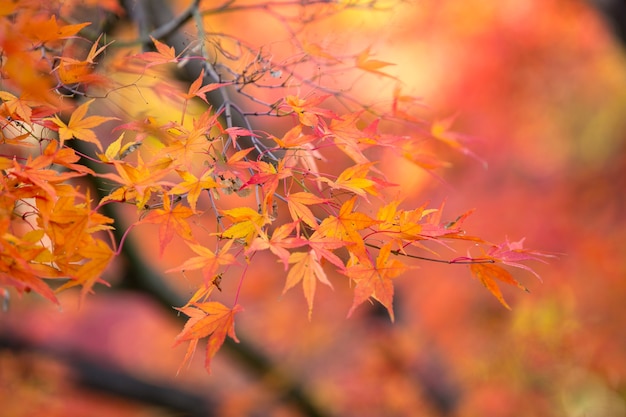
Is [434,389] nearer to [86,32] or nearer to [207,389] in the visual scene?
[207,389]

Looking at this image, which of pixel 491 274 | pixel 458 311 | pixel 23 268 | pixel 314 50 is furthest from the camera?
pixel 458 311

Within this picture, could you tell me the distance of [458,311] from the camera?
4.62m

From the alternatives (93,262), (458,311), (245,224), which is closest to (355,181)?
(245,224)

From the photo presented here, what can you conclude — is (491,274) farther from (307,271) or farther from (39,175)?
(39,175)

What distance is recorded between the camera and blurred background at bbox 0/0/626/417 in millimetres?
3451

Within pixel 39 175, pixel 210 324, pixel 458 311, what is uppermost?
pixel 39 175

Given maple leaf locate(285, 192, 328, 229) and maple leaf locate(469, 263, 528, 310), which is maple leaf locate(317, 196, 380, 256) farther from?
maple leaf locate(469, 263, 528, 310)

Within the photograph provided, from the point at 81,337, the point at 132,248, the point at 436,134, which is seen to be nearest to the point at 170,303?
the point at 132,248

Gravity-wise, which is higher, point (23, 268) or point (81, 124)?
point (81, 124)

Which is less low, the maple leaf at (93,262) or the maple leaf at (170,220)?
the maple leaf at (170,220)

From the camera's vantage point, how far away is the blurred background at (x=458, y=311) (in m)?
3.45

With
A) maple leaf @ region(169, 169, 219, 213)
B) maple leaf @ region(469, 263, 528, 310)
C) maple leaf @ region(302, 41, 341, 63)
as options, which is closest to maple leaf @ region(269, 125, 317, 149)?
maple leaf @ region(169, 169, 219, 213)

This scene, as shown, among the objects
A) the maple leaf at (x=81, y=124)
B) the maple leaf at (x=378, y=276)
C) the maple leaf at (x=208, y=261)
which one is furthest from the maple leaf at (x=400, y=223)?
the maple leaf at (x=81, y=124)

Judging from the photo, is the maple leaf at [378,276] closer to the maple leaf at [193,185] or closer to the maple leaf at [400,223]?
the maple leaf at [400,223]
